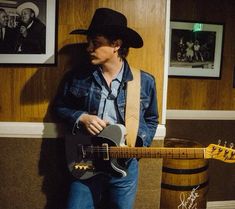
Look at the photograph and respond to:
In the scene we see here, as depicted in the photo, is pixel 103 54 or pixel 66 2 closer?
pixel 103 54

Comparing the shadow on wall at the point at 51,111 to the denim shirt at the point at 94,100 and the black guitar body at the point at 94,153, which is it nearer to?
the denim shirt at the point at 94,100

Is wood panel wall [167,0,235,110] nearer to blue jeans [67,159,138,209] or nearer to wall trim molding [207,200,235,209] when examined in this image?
wall trim molding [207,200,235,209]

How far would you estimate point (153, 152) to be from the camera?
205 centimetres

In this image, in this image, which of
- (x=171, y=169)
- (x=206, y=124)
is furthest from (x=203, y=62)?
(x=171, y=169)

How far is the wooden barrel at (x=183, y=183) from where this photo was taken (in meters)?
2.60

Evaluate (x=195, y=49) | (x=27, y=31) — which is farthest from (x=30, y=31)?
(x=195, y=49)

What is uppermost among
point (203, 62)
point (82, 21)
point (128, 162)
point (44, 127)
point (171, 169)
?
point (82, 21)

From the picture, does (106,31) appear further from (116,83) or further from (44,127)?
(44,127)

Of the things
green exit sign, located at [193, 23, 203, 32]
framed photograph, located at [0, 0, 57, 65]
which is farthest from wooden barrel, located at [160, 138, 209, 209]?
green exit sign, located at [193, 23, 203, 32]

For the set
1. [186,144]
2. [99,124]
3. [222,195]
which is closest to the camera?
[99,124]

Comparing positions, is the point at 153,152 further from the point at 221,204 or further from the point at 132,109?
the point at 221,204

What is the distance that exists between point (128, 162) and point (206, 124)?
1753 mm

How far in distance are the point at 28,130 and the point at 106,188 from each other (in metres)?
0.78

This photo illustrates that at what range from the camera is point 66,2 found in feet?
7.87
